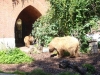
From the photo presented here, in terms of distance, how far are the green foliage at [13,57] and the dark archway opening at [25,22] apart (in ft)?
20.3

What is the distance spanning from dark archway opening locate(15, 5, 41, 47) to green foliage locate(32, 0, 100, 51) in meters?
3.43

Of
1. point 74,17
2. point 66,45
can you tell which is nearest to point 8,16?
point 74,17

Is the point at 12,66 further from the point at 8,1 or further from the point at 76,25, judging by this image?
the point at 8,1

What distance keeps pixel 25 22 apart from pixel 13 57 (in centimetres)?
1014

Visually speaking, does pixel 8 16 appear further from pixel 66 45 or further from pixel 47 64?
pixel 47 64

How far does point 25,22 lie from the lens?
2138 cm

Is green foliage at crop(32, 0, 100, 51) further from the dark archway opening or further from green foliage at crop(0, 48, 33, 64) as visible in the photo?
the dark archway opening

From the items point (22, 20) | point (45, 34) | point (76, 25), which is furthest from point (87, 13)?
point (22, 20)

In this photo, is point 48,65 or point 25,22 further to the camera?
point 25,22

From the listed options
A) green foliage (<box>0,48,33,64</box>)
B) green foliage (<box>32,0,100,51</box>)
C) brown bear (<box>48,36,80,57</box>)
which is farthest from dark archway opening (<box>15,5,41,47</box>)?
green foliage (<box>0,48,33,64</box>)

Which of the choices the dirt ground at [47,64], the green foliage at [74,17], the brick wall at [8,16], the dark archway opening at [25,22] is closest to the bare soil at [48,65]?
the dirt ground at [47,64]

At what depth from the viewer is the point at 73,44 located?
12.2 meters

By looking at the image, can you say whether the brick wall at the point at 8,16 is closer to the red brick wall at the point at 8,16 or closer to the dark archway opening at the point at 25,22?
the red brick wall at the point at 8,16

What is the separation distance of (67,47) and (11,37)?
4.72 meters
